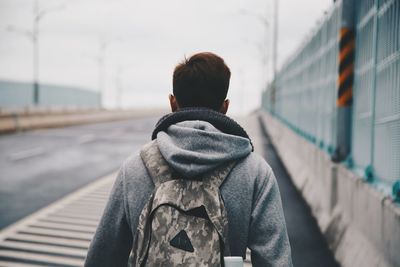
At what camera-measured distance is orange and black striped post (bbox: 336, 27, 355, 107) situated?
302 inches

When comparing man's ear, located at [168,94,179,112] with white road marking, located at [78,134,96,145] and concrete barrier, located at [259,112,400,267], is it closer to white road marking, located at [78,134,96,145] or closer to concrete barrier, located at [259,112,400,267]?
concrete barrier, located at [259,112,400,267]

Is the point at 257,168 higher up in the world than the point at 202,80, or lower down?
lower down

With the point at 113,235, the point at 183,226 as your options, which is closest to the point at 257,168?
the point at 183,226

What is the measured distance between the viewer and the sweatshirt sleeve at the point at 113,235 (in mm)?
2406

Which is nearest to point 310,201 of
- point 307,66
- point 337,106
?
point 337,106

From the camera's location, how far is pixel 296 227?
8.03 meters

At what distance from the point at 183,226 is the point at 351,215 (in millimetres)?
4527

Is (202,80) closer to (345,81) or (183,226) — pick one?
(183,226)

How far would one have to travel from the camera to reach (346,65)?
7762 millimetres

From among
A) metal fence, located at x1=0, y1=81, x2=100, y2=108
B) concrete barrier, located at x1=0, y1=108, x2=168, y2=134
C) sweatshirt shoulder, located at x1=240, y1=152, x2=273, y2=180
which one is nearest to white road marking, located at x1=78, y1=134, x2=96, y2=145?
concrete barrier, located at x1=0, y1=108, x2=168, y2=134

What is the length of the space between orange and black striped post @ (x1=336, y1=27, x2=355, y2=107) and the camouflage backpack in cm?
594

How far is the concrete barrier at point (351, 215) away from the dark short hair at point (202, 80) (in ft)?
8.38

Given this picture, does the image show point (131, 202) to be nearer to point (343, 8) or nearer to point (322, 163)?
point (343, 8)

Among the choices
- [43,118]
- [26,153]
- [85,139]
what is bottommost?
[26,153]
